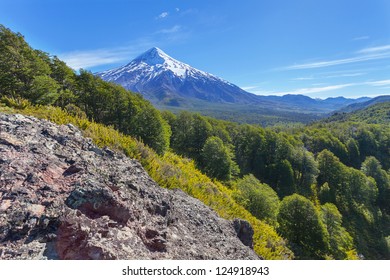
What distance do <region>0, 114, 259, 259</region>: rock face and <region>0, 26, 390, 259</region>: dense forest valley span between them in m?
2.44

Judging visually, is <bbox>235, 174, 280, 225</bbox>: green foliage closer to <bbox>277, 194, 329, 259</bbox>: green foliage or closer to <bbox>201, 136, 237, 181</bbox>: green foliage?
<bbox>277, 194, 329, 259</bbox>: green foliage

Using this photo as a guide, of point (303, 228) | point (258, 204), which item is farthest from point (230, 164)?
point (303, 228)

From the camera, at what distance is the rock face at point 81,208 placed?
465 centimetres

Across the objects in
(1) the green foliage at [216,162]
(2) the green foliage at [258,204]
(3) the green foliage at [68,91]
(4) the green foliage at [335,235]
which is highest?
(3) the green foliage at [68,91]

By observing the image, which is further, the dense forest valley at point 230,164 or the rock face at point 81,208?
the dense forest valley at point 230,164

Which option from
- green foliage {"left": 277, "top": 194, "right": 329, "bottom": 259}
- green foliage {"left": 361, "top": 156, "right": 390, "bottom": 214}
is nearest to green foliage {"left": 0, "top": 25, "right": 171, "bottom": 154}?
green foliage {"left": 277, "top": 194, "right": 329, "bottom": 259}

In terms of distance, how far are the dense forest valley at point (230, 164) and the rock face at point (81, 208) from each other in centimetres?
244

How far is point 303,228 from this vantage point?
26328mm

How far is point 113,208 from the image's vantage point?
5.64 metres

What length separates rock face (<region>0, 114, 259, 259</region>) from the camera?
465 centimetres

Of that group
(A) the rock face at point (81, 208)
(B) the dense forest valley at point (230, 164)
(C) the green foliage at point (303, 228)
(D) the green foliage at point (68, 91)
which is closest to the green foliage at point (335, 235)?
(B) the dense forest valley at point (230, 164)

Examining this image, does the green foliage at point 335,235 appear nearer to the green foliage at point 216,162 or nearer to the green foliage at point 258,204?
the green foliage at point 258,204

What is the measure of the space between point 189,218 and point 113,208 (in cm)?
345

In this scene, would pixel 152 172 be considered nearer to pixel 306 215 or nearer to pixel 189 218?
pixel 189 218
